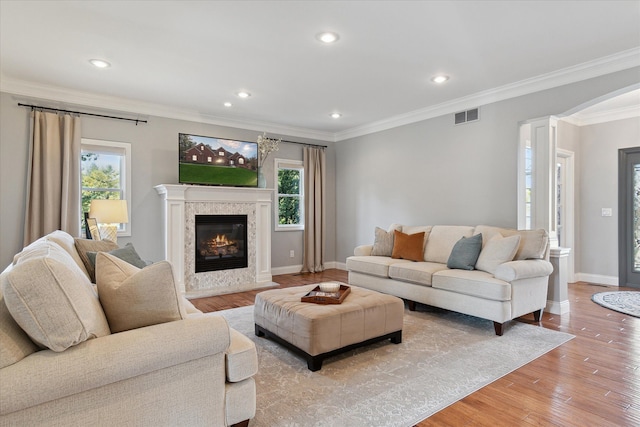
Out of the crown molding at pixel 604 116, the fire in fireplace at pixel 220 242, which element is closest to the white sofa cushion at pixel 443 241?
the crown molding at pixel 604 116

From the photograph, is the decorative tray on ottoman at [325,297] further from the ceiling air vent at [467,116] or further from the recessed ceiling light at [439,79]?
the ceiling air vent at [467,116]

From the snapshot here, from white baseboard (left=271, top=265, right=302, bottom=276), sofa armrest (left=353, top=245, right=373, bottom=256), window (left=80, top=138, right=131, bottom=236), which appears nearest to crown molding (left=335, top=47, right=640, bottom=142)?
sofa armrest (left=353, top=245, right=373, bottom=256)

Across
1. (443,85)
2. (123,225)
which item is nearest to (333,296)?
(443,85)

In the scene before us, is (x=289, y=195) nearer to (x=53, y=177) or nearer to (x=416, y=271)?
(x=416, y=271)

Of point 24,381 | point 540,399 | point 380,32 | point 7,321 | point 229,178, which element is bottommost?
point 540,399

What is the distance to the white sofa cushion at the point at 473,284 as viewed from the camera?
323 cm

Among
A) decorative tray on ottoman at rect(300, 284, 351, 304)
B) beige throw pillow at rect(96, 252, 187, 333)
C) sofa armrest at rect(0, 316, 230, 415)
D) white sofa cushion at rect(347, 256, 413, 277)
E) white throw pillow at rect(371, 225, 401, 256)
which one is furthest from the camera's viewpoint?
white throw pillow at rect(371, 225, 401, 256)

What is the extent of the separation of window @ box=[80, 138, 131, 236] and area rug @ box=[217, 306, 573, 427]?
2743 mm

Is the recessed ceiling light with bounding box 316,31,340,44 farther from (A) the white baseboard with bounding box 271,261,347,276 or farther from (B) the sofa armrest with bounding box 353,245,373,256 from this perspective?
(A) the white baseboard with bounding box 271,261,347,276

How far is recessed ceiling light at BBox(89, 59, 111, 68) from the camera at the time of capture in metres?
3.53

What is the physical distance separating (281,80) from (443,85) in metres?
1.94

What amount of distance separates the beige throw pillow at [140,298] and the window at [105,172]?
366 centimetres

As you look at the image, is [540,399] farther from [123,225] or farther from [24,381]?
[123,225]

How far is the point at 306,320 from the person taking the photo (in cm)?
254
